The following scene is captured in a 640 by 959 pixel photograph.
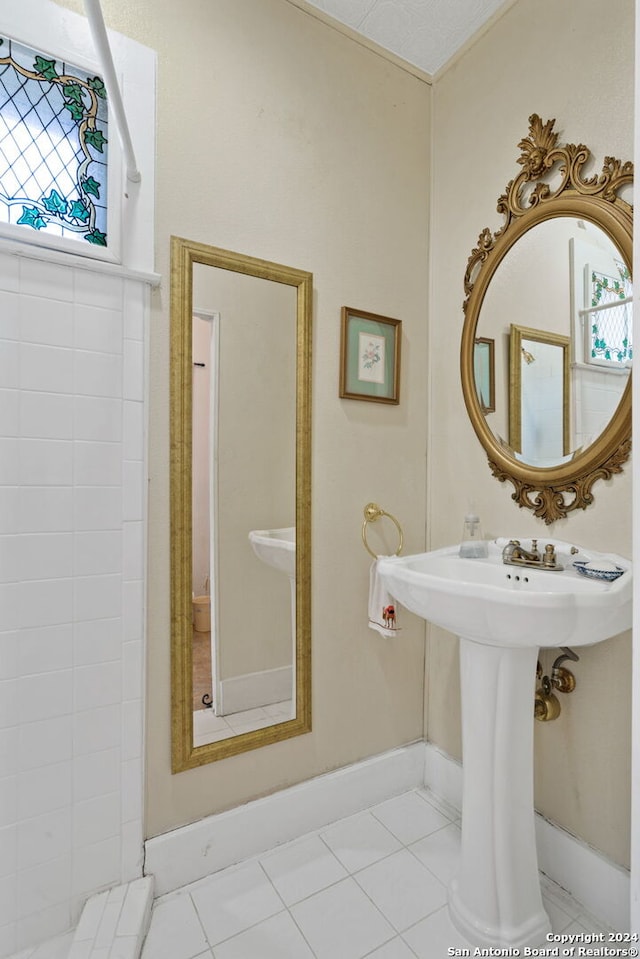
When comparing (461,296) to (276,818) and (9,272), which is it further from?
→ (276,818)

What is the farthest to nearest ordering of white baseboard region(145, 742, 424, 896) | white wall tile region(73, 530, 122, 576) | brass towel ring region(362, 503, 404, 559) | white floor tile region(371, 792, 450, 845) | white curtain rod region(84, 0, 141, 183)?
brass towel ring region(362, 503, 404, 559), white floor tile region(371, 792, 450, 845), white baseboard region(145, 742, 424, 896), white wall tile region(73, 530, 122, 576), white curtain rod region(84, 0, 141, 183)

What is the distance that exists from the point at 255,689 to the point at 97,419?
0.90 metres

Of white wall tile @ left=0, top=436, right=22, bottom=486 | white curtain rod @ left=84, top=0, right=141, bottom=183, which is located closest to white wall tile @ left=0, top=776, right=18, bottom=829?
white wall tile @ left=0, top=436, right=22, bottom=486

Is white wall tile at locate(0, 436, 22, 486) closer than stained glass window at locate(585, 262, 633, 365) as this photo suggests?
Yes

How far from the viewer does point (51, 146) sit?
1247mm

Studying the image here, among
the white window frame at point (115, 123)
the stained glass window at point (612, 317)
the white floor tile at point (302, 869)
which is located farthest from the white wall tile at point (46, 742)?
the stained glass window at point (612, 317)

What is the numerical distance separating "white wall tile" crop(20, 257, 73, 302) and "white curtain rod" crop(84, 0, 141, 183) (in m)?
0.30

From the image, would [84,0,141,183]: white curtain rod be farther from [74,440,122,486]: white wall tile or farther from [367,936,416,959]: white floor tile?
[367,936,416,959]: white floor tile

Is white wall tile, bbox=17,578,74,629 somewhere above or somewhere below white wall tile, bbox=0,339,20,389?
below

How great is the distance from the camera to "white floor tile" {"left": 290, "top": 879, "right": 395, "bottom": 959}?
48.3 inches

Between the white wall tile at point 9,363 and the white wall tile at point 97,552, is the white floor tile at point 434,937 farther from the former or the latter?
the white wall tile at point 9,363

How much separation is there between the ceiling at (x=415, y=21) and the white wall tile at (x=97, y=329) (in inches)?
47.7

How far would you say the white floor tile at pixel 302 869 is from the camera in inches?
55.0

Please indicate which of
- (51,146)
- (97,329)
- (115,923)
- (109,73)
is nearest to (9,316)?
(97,329)
